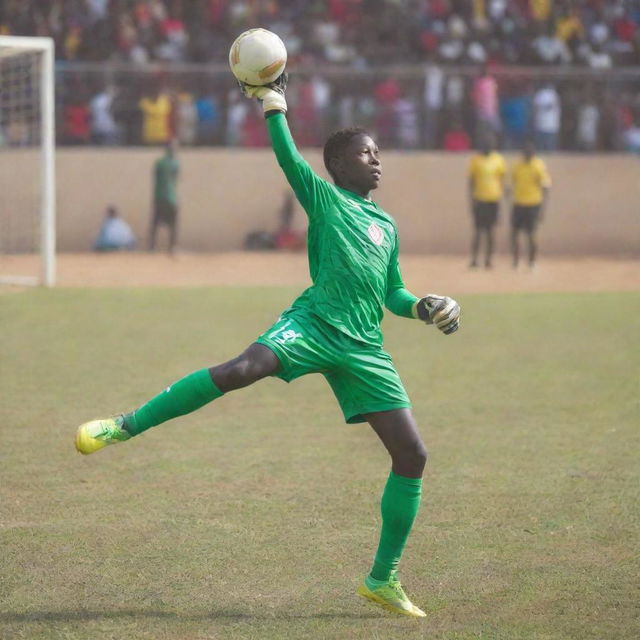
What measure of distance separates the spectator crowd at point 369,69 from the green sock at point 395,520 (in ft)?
62.2

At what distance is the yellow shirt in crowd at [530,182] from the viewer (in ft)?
67.8

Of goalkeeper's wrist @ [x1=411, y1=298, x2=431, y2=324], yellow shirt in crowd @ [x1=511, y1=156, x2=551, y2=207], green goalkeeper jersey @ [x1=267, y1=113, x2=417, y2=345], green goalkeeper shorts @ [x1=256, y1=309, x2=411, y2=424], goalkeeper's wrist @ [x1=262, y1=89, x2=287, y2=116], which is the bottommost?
yellow shirt in crowd @ [x1=511, y1=156, x2=551, y2=207]

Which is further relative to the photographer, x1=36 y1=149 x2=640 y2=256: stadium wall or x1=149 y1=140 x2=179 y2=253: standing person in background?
x1=36 y1=149 x2=640 y2=256: stadium wall

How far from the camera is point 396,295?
528 centimetres

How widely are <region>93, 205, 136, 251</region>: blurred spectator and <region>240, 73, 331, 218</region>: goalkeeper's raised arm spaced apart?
18934 mm

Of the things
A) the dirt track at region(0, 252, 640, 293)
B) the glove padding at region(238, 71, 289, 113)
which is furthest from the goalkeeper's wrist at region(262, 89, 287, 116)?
the dirt track at region(0, 252, 640, 293)

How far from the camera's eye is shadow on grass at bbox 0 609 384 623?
15.6 feet

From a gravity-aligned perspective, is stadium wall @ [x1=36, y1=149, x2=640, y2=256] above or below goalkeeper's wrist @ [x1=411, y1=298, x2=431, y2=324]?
below

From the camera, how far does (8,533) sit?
589 centimetres

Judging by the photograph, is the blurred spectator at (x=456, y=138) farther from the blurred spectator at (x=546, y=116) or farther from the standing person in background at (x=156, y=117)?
the standing person in background at (x=156, y=117)

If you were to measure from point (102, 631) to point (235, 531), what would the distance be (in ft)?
4.81

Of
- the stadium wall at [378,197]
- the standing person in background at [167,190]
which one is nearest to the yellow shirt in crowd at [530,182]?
the stadium wall at [378,197]

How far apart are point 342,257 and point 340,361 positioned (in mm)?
440

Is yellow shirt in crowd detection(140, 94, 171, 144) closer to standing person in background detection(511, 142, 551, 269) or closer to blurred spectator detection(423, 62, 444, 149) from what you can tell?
blurred spectator detection(423, 62, 444, 149)
